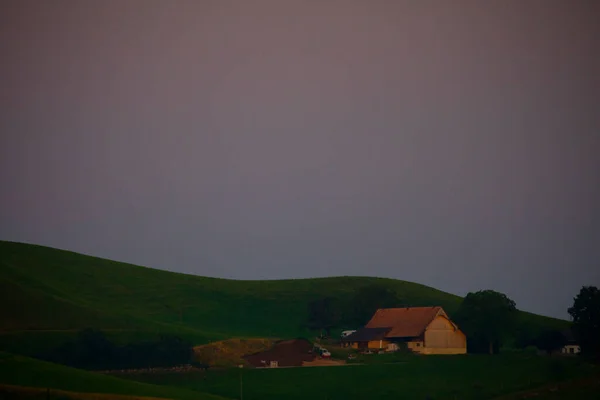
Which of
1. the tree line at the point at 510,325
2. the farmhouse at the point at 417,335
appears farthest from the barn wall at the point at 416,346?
the tree line at the point at 510,325

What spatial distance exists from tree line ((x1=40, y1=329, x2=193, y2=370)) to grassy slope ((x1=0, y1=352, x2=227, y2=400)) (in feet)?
53.1

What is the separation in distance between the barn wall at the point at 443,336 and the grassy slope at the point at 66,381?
137 ft

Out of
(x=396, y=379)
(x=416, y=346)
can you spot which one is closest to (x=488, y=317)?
(x=416, y=346)

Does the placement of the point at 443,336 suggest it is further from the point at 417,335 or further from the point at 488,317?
the point at 488,317

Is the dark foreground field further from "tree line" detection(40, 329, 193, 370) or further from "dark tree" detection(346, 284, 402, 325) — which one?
"dark tree" detection(346, 284, 402, 325)

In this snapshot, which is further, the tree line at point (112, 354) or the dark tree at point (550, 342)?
the dark tree at point (550, 342)

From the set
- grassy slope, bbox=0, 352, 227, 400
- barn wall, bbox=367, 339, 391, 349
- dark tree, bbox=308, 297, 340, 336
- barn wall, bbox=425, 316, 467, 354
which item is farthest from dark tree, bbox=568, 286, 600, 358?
grassy slope, bbox=0, 352, 227, 400

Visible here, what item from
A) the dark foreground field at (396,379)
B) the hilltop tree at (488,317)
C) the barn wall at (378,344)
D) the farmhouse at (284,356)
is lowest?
the dark foreground field at (396,379)

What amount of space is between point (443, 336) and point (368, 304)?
2207 cm

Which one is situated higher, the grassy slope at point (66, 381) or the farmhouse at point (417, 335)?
the farmhouse at point (417, 335)

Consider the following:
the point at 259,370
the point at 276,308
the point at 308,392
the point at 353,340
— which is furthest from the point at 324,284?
the point at 308,392

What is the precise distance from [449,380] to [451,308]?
65125mm

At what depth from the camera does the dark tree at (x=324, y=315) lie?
413 ft

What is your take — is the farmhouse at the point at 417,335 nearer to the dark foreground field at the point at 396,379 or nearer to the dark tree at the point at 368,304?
the dark tree at the point at 368,304
